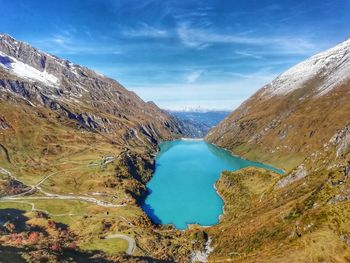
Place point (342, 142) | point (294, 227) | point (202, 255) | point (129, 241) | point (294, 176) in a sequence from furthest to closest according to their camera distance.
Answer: point (294, 176) < point (342, 142) < point (129, 241) < point (202, 255) < point (294, 227)

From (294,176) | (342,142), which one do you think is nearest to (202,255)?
(294,176)

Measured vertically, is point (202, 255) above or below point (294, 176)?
below

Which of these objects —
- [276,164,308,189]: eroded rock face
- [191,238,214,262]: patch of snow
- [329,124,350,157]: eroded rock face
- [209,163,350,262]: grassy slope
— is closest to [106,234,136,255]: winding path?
[191,238,214,262]: patch of snow

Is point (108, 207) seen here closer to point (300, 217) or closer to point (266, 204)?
point (266, 204)

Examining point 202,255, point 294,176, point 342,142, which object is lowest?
point 202,255

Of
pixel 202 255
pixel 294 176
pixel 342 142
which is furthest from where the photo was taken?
pixel 294 176

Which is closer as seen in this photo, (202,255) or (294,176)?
(202,255)

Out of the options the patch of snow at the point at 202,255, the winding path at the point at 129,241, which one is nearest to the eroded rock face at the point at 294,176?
the patch of snow at the point at 202,255

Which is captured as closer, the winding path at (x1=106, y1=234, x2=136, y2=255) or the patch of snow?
the winding path at (x1=106, y1=234, x2=136, y2=255)

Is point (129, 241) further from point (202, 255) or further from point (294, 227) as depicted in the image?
point (294, 227)

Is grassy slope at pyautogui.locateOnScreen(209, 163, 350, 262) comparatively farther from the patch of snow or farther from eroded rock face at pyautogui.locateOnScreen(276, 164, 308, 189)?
eroded rock face at pyautogui.locateOnScreen(276, 164, 308, 189)

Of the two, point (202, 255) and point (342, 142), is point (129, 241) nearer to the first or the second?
point (202, 255)
